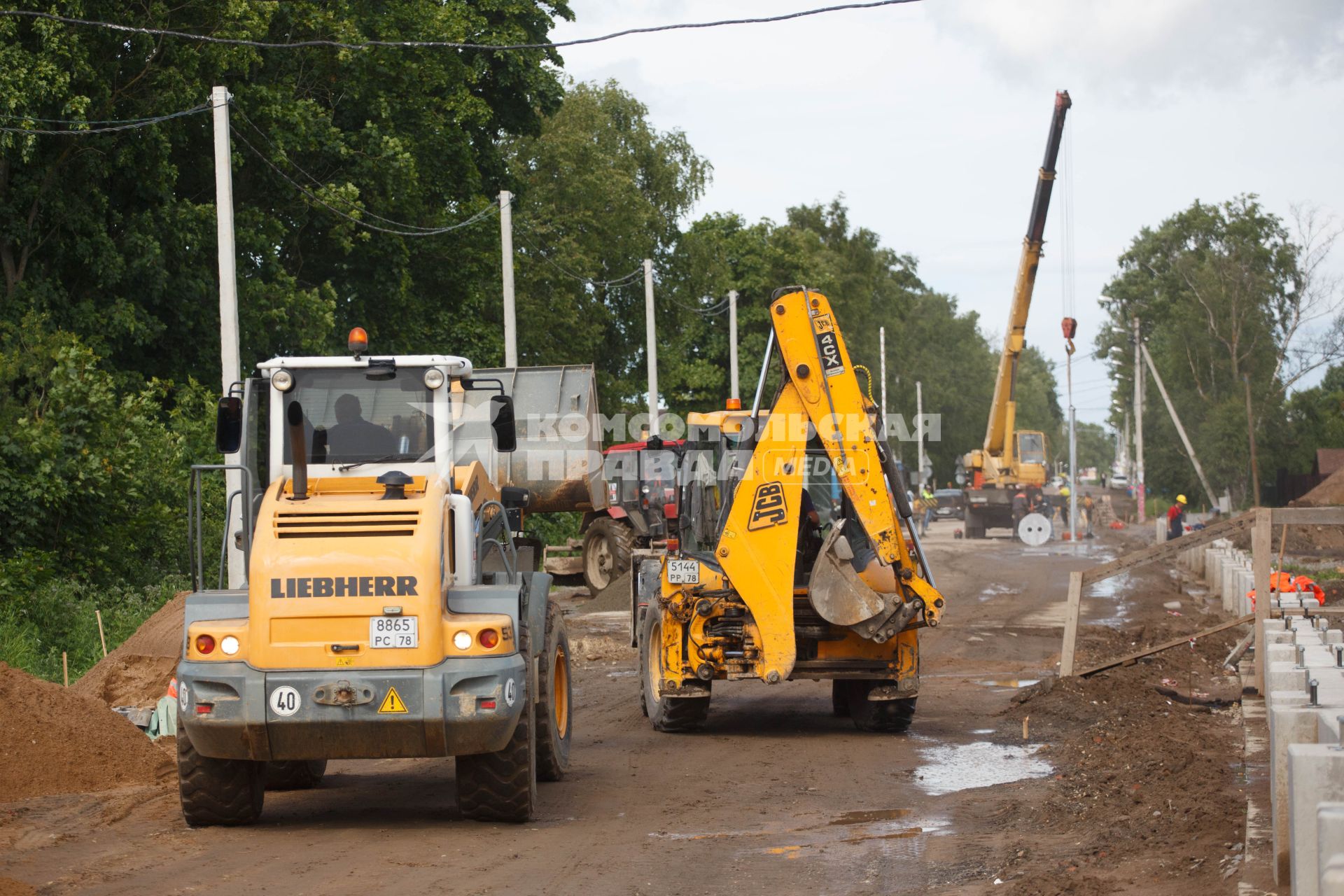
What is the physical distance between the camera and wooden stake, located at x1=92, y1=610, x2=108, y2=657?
16109mm

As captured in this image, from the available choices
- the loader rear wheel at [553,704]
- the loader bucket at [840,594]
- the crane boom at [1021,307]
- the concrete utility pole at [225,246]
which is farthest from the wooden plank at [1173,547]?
the crane boom at [1021,307]

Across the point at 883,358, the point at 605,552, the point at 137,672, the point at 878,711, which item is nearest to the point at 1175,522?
the point at 605,552

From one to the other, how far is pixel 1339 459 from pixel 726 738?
5075cm

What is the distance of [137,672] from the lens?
13.7 meters

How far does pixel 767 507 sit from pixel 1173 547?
4.38 metres

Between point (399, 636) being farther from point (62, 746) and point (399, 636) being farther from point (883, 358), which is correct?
point (883, 358)

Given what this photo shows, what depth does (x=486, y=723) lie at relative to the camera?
845 cm

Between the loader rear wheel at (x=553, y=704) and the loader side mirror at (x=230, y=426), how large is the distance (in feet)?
7.83

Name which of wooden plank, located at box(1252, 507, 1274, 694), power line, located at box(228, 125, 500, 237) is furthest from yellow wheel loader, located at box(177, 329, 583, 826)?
power line, located at box(228, 125, 500, 237)

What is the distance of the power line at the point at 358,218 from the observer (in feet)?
95.0

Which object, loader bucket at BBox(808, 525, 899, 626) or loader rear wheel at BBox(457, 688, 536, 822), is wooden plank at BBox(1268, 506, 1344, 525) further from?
loader rear wheel at BBox(457, 688, 536, 822)

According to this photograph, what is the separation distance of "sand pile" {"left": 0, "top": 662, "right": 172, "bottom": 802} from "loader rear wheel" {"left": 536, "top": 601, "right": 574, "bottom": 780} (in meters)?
2.99

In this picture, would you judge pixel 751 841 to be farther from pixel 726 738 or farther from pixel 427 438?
pixel 726 738

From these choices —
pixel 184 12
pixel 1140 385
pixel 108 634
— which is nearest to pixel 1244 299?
pixel 1140 385
